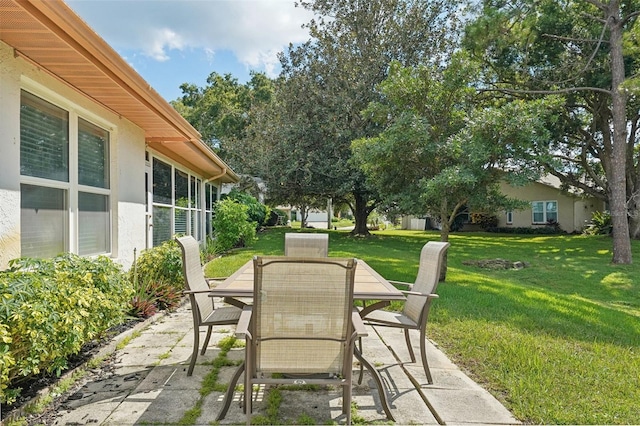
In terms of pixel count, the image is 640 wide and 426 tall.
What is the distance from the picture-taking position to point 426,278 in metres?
3.28

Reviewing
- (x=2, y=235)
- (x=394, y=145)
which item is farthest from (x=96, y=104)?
(x=394, y=145)

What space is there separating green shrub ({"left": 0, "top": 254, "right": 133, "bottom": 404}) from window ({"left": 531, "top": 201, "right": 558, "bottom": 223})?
86.3 ft

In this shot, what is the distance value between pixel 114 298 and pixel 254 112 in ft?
63.7

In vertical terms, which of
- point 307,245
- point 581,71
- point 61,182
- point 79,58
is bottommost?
point 307,245

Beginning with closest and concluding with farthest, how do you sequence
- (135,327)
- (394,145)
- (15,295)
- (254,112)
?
1. (15,295)
2. (135,327)
3. (394,145)
4. (254,112)

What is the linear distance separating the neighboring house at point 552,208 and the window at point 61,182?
20309 millimetres

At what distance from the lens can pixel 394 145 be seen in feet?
23.7

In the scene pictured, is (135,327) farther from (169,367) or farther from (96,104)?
(96,104)

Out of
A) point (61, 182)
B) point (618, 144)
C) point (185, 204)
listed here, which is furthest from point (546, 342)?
point (618, 144)

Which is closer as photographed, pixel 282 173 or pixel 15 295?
pixel 15 295

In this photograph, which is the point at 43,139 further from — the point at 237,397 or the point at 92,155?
the point at 237,397

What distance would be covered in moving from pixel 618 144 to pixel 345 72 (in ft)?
34.2

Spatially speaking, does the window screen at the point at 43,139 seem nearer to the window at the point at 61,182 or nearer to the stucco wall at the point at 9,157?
the window at the point at 61,182

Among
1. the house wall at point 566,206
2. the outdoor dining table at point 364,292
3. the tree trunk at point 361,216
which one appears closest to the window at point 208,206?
the tree trunk at point 361,216
